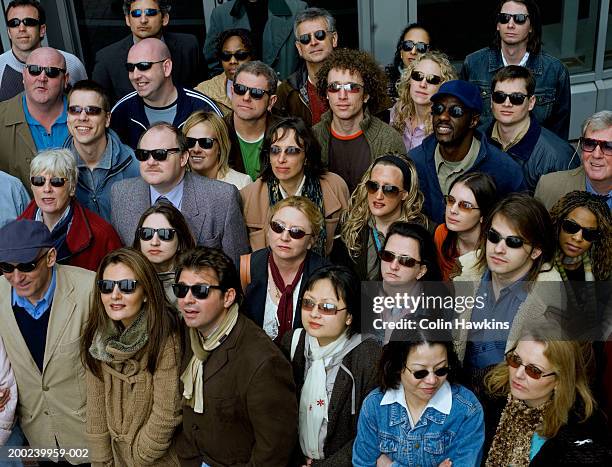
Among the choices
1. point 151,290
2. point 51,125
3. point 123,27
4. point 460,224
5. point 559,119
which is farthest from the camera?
point 123,27

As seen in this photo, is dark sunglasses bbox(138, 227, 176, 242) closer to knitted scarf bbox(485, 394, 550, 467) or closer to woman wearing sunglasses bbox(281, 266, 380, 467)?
woman wearing sunglasses bbox(281, 266, 380, 467)

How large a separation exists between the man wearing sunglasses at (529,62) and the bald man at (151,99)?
6.65 ft

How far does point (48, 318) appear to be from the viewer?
4129 mm

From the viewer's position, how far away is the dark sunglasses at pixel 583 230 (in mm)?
4098

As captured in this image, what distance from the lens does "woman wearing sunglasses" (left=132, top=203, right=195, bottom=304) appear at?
4.29 meters

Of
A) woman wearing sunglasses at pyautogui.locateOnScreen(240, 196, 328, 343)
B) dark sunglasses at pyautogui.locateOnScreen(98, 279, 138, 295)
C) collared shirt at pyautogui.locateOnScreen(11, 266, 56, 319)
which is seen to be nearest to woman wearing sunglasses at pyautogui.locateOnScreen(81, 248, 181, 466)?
dark sunglasses at pyautogui.locateOnScreen(98, 279, 138, 295)

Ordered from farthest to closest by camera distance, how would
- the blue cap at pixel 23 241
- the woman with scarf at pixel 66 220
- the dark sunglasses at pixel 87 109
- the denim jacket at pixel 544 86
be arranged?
the denim jacket at pixel 544 86
the dark sunglasses at pixel 87 109
the woman with scarf at pixel 66 220
the blue cap at pixel 23 241

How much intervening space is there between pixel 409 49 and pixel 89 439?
3620 mm

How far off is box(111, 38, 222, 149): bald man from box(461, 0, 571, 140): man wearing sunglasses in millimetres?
2028

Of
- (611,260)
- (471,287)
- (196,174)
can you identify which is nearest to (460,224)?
(471,287)

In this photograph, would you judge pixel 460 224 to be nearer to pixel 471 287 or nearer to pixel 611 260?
pixel 471 287

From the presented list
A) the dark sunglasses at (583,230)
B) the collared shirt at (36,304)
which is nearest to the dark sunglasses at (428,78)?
the dark sunglasses at (583,230)

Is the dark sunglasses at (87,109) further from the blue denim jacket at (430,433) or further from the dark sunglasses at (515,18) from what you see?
the dark sunglasses at (515,18)

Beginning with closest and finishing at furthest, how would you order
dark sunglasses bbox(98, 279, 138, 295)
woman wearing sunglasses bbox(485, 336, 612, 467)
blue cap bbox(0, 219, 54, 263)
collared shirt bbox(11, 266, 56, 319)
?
woman wearing sunglasses bbox(485, 336, 612, 467), dark sunglasses bbox(98, 279, 138, 295), blue cap bbox(0, 219, 54, 263), collared shirt bbox(11, 266, 56, 319)
